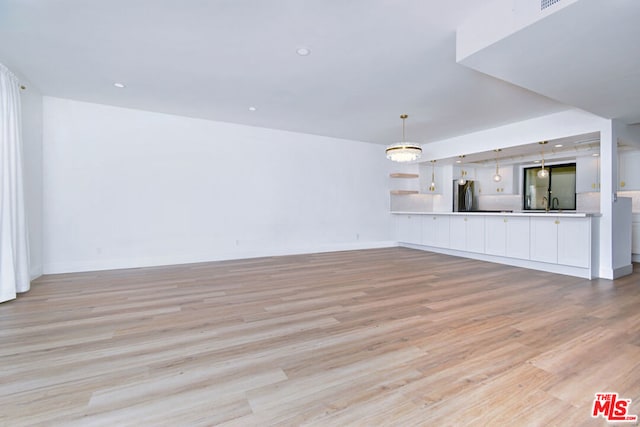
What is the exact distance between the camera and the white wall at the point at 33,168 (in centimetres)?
401

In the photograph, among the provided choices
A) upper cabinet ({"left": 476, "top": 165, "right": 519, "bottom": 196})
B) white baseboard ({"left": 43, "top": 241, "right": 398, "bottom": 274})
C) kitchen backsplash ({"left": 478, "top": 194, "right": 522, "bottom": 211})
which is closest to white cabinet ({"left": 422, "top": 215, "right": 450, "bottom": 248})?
white baseboard ({"left": 43, "top": 241, "right": 398, "bottom": 274})

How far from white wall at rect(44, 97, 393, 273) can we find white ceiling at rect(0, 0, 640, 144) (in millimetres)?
493

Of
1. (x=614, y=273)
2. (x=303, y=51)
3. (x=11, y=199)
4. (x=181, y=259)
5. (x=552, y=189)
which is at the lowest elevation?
(x=614, y=273)

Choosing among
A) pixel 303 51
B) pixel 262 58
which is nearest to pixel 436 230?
pixel 303 51

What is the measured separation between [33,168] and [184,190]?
202cm

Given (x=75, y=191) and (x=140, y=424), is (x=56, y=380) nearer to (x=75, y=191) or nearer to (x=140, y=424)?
(x=140, y=424)

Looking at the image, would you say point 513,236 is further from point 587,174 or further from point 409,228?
point 587,174

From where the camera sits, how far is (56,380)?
1.69 meters

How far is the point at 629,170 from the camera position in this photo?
5.92m

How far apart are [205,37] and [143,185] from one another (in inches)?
127

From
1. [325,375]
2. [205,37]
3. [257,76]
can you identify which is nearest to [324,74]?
[257,76]

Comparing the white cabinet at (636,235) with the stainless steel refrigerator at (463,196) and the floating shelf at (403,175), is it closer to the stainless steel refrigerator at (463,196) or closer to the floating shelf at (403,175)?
the stainless steel refrigerator at (463,196)

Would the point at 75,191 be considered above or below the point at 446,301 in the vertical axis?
above

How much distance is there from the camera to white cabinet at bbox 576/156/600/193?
20.6ft
